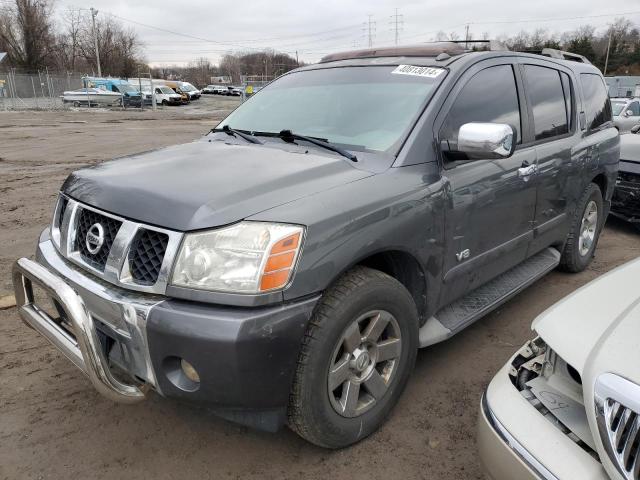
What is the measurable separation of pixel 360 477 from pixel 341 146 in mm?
1671

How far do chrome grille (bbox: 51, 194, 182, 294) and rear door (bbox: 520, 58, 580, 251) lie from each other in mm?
2616

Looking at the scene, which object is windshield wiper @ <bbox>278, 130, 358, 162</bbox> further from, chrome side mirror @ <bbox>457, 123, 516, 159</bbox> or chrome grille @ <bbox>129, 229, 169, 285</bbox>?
chrome grille @ <bbox>129, 229, 169, 285</bbox>

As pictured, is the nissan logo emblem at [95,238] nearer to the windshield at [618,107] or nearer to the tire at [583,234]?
the tire at [583,234]

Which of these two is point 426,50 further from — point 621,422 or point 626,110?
point 626,110

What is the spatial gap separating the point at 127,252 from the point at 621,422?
1809mm

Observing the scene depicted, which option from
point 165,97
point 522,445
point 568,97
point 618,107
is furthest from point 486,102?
point 165,97

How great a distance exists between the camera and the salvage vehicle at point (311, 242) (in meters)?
1.96

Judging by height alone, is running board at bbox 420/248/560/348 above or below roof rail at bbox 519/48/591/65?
below

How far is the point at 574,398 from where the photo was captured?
5.66 ft

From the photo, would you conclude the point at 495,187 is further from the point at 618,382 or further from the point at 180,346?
the point at 180,346

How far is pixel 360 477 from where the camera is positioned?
2305 millimetres

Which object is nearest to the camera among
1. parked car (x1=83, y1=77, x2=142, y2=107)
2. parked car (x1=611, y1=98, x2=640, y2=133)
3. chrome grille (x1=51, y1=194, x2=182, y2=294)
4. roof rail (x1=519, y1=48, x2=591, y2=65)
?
chrome grille (x1=51, y1=194, x2=182, y2=294)

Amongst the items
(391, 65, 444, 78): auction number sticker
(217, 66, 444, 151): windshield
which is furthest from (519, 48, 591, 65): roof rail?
(217, 66, 444, 151): windshield

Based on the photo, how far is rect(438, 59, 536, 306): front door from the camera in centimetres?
281
